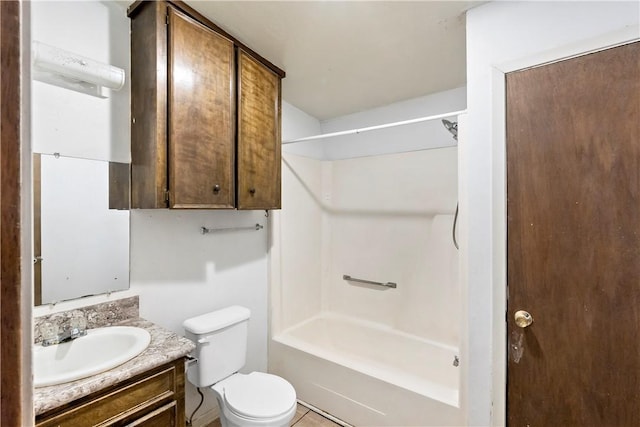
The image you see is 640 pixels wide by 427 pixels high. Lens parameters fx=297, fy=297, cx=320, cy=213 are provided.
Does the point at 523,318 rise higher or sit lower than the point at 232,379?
higher

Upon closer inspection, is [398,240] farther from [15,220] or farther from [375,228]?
[15,220]

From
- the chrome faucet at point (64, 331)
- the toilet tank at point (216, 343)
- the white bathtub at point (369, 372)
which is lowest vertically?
Answer: the white bathtub at point (369, 372)

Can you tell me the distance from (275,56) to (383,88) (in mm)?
884

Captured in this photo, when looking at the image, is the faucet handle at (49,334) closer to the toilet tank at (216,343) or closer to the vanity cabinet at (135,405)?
the vanity cabinet at (135,405)

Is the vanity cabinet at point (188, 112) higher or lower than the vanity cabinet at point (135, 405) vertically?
higher

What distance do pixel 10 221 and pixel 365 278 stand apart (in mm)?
2682

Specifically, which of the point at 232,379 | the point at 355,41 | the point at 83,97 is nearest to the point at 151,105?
the point at 83,97

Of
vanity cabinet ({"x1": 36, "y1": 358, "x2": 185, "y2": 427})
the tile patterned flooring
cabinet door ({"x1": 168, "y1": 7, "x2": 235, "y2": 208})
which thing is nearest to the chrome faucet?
vanity cabinet ({"x1": 36, "y1": 358, "x2": 185, "y2": 427})

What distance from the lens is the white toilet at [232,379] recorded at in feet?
5.04

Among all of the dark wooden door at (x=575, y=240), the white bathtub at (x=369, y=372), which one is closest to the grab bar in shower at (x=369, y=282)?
the white bathtub at (x=369, y=372)

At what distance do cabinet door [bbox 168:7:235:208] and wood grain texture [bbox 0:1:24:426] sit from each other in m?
1.10

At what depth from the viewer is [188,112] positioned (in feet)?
4.74

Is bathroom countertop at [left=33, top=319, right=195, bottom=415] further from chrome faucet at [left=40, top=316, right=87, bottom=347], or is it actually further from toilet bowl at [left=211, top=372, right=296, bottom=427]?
toilet bowl at [left=211, top=372, right=296, bottom=427]

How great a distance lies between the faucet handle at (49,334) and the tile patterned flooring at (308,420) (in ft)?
4.00
